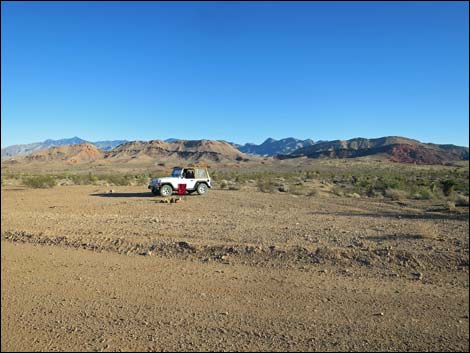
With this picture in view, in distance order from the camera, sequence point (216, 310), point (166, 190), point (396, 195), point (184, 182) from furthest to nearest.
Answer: point (396, 195) → point (184, 182) → point (166, 190) → point (216, 310)

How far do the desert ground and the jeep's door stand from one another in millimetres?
11766

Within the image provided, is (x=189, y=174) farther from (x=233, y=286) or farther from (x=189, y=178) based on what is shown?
(x=233, y=286)

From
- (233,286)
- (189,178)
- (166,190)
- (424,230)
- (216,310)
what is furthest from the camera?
(189,178)

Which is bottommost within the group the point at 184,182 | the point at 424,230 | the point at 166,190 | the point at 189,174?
the point at 424,230

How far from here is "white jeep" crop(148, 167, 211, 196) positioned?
26172 millimetres

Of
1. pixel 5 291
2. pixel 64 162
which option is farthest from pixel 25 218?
pixel 64 162

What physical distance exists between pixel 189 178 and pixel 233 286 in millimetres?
19239

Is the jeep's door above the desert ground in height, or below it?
above

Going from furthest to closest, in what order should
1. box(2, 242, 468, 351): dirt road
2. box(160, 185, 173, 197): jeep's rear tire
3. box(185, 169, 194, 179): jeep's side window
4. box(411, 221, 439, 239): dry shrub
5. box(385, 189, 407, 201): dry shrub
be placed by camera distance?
1. box(385, 189, 407, 201): dry shrub
2. box(185, 169, 194, 179): jeep's side window
3. box(160, 185, 173, 197): jeep's rear tire
4. box(411, 221, 439, 239): dry shrub
5. box(2, 242, 468, 351): dirt road

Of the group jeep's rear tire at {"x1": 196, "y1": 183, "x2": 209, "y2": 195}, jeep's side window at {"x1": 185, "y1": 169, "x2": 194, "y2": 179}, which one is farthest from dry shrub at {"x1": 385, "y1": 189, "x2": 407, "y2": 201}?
jeep's side window at {"x1": 185, "y1": 169, "x2": 194, "y2": 179}

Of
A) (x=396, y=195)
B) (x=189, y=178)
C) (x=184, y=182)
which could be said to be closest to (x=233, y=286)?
(x=184, y=182)

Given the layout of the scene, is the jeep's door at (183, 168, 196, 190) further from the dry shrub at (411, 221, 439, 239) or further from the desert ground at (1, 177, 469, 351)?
the dry shrub at (411, 221, 439, 239)

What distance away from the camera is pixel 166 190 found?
86.2 ft

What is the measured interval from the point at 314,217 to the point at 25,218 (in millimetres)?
10694
